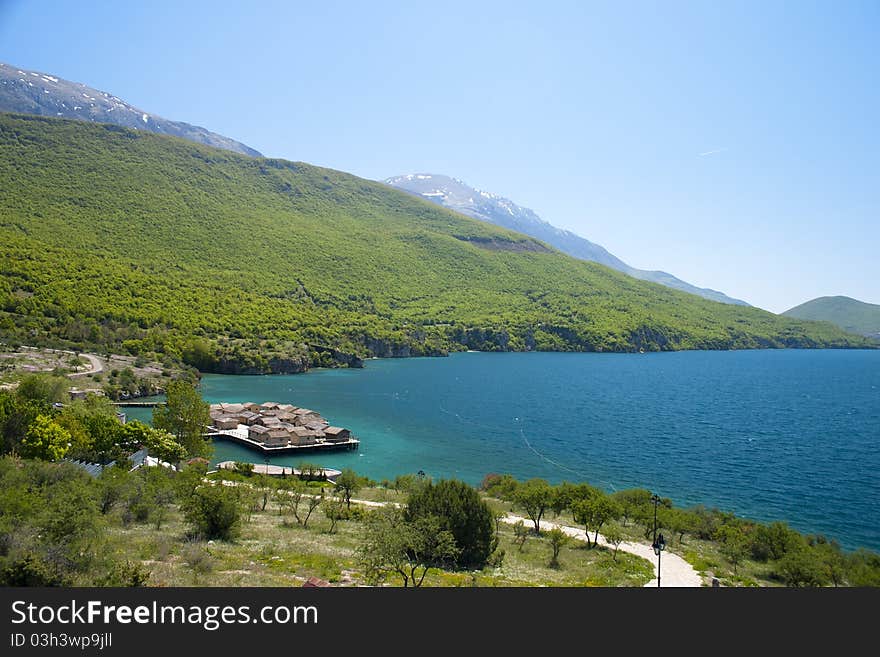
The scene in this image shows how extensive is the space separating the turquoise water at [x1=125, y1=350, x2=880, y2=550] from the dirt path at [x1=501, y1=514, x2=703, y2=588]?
48.9 feet

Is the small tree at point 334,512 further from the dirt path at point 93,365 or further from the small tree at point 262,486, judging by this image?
the dirt path at point 93,365

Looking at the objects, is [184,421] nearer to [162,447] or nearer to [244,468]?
[162,447]

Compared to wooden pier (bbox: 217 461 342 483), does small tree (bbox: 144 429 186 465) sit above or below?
above

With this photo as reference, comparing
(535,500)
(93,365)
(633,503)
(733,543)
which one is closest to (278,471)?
(535,500)

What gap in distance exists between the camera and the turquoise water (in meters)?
49.2

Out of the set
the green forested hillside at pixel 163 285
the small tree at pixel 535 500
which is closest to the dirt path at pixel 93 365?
the green forested hillside at pixel 163 285

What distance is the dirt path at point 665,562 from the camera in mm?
25203

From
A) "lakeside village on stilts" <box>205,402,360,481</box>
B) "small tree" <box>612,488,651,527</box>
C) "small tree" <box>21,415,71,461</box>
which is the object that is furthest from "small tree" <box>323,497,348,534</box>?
"lakeside village on stilts" <box>205,402,360,481</box>

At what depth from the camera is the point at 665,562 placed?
28578 millimetres

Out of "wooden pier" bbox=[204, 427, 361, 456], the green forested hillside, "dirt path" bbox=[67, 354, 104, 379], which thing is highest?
the green forested hillside

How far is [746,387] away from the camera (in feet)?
380

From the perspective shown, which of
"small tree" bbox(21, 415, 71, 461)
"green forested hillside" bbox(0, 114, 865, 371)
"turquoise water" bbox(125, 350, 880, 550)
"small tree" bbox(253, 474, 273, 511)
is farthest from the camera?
"green forested hillside" bbox(0, 114, 865, 371)

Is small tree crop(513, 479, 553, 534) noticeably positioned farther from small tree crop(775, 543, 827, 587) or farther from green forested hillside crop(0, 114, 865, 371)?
green forested hillside crop(0, 114, 865, 371)

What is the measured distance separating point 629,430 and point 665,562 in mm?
45122
